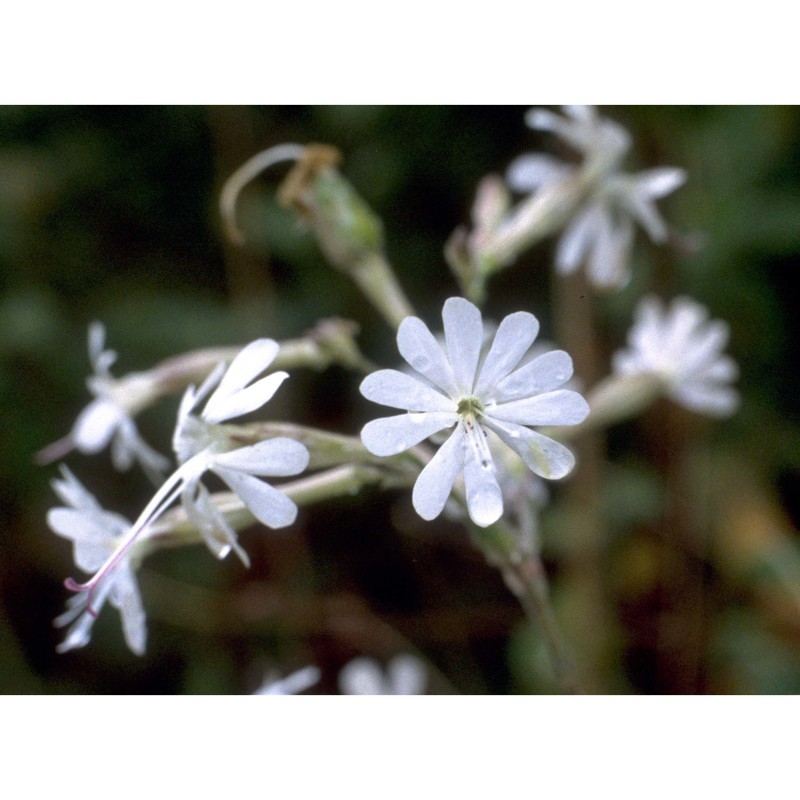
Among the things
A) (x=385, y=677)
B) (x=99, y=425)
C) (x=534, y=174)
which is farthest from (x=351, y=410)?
(x=99, y=425)

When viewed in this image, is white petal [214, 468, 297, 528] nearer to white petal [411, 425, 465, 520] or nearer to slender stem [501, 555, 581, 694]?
white petal [411, 425, 465, 520]

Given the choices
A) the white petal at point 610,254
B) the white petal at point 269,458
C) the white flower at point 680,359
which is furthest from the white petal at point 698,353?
the white petal at point 269,458

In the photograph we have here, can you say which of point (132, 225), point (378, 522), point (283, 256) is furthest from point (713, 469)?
point (132, 225)

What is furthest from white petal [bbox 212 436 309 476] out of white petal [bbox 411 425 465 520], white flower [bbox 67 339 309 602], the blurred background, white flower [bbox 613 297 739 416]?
the blurred background

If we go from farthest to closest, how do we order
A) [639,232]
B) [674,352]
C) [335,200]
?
[639,232], [674,352], [335,200]

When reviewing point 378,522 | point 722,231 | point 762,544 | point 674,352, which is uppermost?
point 722,231

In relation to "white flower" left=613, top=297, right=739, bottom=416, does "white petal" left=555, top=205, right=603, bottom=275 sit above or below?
above

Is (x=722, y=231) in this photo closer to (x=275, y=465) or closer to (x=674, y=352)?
(x=674, y=352)
